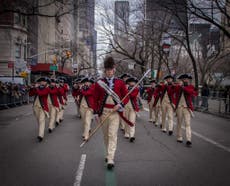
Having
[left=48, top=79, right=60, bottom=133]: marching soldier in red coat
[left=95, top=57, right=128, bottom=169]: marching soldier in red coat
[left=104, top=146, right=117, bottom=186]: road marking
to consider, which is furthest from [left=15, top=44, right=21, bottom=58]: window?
[left=104, top=146, right=117, bottom=186]: road marking

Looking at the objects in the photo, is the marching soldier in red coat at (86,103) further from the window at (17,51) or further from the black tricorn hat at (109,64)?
the window at (17,51)

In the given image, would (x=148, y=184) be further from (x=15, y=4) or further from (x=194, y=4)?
(x=194, y=4)

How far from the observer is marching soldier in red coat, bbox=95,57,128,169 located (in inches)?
251

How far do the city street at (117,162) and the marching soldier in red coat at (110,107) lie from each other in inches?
15.9

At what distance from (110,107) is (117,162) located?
3.96ft

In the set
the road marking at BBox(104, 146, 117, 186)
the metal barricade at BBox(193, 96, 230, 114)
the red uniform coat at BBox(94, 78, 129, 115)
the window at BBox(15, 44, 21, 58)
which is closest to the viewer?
the road marking at BBox(104, 146, 117, 186)

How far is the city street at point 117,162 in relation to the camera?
5.60 metres

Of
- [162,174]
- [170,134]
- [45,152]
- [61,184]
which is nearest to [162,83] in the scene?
[170,134]

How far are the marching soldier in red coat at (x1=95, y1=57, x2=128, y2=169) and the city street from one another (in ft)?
1.32

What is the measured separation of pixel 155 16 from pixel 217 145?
19485 mm

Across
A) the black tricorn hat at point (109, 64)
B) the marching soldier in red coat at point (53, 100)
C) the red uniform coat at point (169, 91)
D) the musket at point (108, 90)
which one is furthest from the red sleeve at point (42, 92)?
the red uniform coat at point (169, 91)

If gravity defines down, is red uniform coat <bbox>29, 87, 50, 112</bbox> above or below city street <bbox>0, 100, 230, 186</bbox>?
above

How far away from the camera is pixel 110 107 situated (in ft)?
21.3

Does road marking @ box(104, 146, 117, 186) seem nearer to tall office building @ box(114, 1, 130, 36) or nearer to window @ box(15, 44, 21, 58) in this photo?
Answer: tall office building @ box(114, 1, 130, 36)
